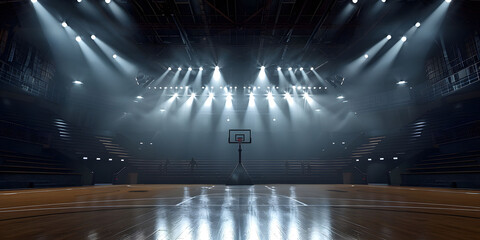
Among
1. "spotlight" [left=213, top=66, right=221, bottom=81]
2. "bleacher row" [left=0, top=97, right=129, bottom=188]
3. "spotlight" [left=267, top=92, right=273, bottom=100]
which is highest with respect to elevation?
"spotlight" [left=213, top=66, right=221, bottom=81]

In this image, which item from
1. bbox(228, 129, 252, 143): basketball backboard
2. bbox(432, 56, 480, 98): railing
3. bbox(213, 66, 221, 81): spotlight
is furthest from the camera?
bbox(213, 66, 221, 81): spotlight

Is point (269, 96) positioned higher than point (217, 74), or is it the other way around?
point (217, 74)

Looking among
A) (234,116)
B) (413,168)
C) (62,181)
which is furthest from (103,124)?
(413,168)

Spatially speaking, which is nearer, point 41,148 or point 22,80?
point 41,148

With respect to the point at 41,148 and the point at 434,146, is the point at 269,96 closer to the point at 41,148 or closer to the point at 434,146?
the point at 434,146

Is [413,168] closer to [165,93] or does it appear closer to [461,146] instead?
[461,146]

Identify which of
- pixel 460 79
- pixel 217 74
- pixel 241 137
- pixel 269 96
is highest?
pixel 217 74

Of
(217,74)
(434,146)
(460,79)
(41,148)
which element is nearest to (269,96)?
(217,74)

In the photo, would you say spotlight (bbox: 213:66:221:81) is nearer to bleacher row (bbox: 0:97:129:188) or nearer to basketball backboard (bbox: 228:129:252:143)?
basketball backboard (bbox: 228:129:252:143)

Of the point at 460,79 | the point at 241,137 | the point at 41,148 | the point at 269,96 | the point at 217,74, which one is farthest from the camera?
the point at 269,96

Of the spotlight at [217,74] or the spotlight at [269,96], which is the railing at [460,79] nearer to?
the spotlight at [269,96]

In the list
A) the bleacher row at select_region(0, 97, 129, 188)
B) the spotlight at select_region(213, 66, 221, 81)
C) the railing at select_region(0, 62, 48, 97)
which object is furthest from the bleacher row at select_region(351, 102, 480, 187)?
the railing at select_region(0, 62, 48, 97)

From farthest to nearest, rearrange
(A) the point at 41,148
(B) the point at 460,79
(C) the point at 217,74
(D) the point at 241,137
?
(C) the point at 217,74 → (D) the point at 241,137 → (B) the point at 460,79 → (A) the point at 41,148

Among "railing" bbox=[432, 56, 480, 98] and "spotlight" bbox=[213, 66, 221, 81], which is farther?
"spotlight" bbox=[213, 66, 221, 81]
